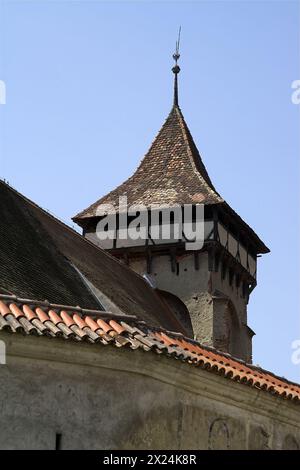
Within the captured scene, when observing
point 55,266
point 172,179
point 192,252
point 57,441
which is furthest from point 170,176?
point 57,441

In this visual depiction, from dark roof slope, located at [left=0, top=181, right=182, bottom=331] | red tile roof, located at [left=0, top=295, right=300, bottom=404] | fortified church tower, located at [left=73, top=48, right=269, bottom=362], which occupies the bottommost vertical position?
red tile roof, located at [left=0, top=295, right=300, bottom=404]

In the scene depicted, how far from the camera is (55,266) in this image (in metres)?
18.4

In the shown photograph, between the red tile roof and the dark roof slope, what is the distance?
127cm

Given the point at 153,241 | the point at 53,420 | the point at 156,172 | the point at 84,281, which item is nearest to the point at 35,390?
the point at 53,420

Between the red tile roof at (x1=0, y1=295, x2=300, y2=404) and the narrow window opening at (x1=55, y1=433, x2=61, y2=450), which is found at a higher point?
the red tile roof at (x1=0, y1=295, x2=300, y2=404)

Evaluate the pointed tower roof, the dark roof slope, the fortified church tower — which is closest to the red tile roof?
the dark roof slope

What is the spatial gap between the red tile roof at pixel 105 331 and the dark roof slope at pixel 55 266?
1.27 m

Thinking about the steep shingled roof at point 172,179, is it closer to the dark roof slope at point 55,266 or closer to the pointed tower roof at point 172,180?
the pointed tower roof at point 172,180

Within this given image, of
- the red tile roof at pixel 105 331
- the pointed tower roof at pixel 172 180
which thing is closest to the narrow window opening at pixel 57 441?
the red tile roof at pixel 105 331

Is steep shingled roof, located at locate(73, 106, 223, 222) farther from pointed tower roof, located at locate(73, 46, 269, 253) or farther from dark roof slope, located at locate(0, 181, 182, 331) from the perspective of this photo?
dark roof slope, located at locate(0, 181, 182, 331)

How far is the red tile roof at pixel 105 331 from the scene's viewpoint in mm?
12812

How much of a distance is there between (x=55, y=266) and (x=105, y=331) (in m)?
5.05

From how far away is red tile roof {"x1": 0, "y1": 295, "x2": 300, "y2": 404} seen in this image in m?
12.8
